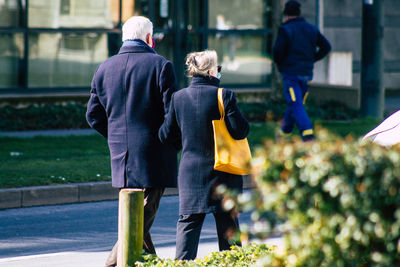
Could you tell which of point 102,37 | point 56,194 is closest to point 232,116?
point 56,194

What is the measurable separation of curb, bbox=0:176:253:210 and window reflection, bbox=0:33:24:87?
21.4ft

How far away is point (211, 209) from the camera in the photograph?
494 centimetres

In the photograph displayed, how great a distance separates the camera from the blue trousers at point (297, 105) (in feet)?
32.6

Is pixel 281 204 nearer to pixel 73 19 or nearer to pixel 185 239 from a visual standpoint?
pixel 185 239

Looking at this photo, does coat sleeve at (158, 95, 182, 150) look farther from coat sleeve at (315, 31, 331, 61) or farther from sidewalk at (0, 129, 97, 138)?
sidewalk at (0, 129, 97, 138)

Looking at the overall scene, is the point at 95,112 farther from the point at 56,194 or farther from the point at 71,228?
the point at 56,194

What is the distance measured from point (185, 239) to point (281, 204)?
225 cm

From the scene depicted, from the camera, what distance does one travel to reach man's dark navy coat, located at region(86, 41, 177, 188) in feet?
16.7

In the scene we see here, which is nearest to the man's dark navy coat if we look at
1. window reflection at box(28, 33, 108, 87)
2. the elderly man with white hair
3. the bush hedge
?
the elderly man with white hair

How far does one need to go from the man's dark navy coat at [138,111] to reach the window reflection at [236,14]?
1111 cm

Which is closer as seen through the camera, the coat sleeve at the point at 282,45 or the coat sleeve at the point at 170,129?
the coat sleeve at the point at 170,129

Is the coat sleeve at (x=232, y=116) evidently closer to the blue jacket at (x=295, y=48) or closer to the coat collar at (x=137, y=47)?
the coat collar at (x=137, y=47)

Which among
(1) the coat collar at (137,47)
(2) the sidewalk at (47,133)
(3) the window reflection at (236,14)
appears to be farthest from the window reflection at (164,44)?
(1) the coat collar at (137,47)

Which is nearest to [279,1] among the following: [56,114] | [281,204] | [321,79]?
[321,79]
